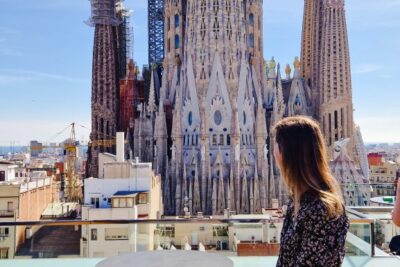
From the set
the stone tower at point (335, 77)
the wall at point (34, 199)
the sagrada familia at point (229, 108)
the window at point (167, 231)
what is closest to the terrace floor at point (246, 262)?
the window at point (167, 231)

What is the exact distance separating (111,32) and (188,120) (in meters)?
10.2

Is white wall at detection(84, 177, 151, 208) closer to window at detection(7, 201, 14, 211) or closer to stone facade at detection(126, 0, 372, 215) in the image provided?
window at detection(7, 201, 14, 211)

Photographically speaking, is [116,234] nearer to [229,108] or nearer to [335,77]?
[229,108]

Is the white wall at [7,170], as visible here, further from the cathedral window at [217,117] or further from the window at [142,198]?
the cathedral window at [217,117]

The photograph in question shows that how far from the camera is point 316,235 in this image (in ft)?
8.55

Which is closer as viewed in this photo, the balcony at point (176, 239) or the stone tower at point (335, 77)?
the balcony at point (176, 239)

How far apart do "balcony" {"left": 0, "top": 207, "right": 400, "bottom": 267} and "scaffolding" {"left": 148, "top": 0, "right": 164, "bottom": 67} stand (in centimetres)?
3793

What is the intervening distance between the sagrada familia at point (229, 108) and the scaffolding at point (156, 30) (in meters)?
6.58

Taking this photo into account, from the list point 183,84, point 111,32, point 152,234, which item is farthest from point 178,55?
point 152,234

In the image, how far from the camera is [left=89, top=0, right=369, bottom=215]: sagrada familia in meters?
31.8

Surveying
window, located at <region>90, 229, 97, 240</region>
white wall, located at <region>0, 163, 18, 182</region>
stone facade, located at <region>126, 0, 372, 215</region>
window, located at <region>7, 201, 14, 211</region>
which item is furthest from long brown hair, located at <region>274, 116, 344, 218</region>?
white wall, located at <region>0, 163, 18, 182</region>

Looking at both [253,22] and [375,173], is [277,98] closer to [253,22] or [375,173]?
[253,22]

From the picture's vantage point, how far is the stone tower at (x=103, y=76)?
37.6m

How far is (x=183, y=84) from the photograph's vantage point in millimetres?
34625
